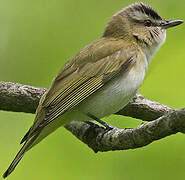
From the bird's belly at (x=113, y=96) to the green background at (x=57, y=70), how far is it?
248 millimetres

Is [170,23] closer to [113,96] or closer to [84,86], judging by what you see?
[113,96]

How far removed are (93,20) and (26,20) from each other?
89 cm

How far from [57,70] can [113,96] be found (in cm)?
126

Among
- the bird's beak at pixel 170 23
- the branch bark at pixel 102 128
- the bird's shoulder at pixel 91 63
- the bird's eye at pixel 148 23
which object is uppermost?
the bird's eye at pixel 148 23

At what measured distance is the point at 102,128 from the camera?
207 inches

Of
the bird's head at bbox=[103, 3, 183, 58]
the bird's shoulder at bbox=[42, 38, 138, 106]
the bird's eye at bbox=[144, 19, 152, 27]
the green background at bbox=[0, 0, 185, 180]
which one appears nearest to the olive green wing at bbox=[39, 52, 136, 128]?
the bird's shoulder at bbox=[42, 38, 138, 106]

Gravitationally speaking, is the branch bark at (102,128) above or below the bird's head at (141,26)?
below

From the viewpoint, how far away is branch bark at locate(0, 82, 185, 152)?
4.00 metres

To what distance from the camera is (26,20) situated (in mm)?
6281

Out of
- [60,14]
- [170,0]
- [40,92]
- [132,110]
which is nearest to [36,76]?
[40,92]

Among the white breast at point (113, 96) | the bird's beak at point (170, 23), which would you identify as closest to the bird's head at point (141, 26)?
the bird's beak at point (170, 23)

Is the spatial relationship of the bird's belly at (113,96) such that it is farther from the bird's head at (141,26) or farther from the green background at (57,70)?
the bird's head at (141,26)

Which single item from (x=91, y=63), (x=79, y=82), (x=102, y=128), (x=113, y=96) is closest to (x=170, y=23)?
(x=91, y=63)

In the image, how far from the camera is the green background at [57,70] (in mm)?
4910
